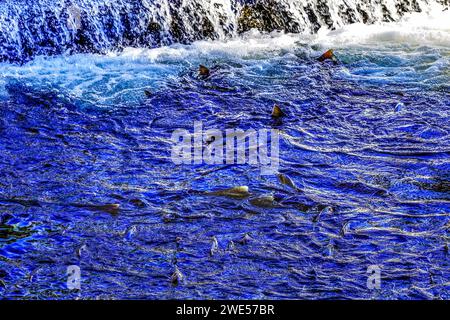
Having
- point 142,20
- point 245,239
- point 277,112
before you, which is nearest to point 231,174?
point 245,239

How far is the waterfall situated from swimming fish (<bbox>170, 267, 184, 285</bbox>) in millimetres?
4198

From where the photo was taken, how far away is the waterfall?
7551 millimetres

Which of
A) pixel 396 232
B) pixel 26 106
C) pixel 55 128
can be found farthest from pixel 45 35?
pixel 396 232

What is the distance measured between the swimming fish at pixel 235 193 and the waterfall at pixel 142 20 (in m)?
3.36

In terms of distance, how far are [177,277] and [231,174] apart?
129 cm

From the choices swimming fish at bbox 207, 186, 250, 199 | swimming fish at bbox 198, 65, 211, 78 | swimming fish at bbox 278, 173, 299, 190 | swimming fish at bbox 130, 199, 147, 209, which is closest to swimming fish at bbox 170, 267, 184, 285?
swimming fish at bbox 130, 199, 147, 209

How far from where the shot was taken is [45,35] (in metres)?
7.59

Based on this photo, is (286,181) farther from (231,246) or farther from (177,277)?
(177,277)

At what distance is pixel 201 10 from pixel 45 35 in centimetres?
169

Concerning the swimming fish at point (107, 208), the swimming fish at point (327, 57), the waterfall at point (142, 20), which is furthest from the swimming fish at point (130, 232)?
the waterfall at point (142, 20)

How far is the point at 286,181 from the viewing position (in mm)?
4875

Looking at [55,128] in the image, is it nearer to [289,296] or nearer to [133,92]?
[133,92]

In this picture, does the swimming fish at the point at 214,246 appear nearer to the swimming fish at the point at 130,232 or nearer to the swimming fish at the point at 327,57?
the swimming fish at the point at 130,232

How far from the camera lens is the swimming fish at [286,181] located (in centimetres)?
482
